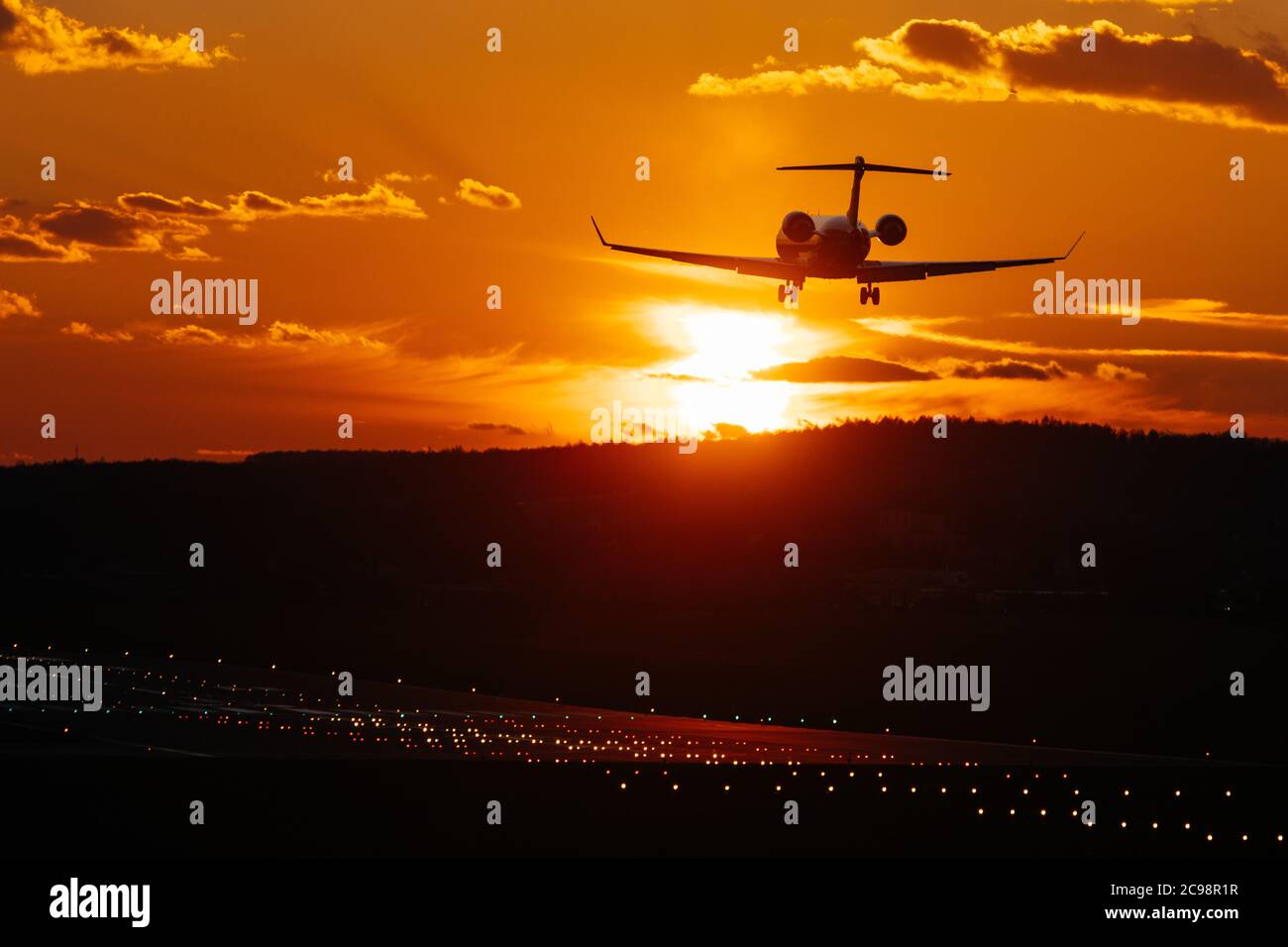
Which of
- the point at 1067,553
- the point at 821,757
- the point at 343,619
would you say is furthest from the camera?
the point at 1067,553

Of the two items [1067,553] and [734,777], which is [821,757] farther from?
[1067,553]
